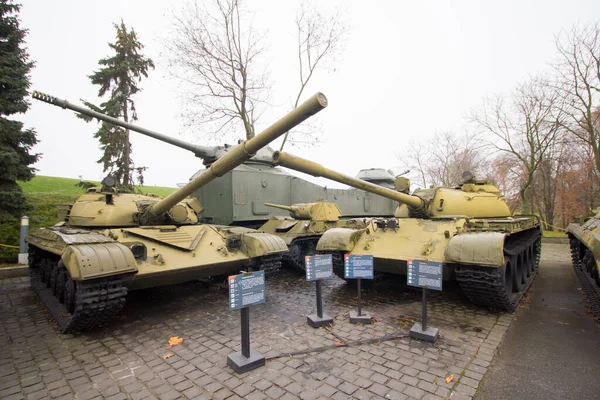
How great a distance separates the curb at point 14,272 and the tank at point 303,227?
253 inches

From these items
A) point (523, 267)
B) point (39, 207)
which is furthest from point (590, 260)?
point (39, 207)

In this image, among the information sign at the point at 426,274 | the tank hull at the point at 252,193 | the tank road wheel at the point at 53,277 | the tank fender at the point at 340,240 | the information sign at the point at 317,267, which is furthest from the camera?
the tank hull at the point at 252,193

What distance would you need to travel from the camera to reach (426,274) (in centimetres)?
438

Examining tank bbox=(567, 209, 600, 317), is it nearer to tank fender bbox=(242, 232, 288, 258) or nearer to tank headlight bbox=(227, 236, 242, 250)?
tank fender bbox=(242, 232, 288, 258)

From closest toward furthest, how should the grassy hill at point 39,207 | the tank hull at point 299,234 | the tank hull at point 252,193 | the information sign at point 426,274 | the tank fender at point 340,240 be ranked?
the information sign at point 426,274
the tank fender at point 340,240
the tank hull at point 299,234
the grassy hill at point 39,207
the tank hull at point 252,193

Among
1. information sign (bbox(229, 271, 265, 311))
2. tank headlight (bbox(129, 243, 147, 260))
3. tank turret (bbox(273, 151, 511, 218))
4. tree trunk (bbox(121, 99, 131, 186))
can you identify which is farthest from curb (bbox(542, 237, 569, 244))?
tree trunk (bbox(121, 99, 131, 186))

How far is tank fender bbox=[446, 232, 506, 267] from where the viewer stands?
4.66 m

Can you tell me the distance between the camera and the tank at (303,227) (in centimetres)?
897

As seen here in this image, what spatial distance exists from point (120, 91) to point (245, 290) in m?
14.6

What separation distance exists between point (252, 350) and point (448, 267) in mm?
3489

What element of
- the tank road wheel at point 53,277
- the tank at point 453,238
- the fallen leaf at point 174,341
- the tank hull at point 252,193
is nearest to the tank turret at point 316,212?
the tank hull at point 252,193

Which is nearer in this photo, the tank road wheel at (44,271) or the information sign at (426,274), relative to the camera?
the information sign at (426,274)

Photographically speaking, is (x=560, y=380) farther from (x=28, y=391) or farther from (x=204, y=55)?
(x=204, y=55)

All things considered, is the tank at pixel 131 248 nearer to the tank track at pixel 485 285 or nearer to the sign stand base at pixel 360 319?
the sign stand base at pixel 360 319
